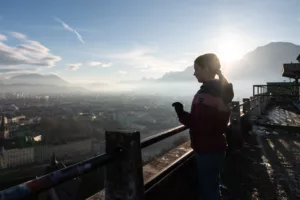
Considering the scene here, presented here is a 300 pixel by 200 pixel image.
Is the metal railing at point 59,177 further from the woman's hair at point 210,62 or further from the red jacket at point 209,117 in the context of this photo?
the woman's hair at point 210,62

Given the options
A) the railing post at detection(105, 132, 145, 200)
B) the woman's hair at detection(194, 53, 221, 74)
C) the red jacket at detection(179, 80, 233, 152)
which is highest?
the woman's hair at detection(194, 53, 221, 74)

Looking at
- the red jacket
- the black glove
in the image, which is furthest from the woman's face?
the black glove

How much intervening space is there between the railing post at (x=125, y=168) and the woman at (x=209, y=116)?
2.18 ft

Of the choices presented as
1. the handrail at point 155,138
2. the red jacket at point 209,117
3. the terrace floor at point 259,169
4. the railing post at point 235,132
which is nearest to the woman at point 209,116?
the red jacket at point 209,117

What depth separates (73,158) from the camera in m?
69.3

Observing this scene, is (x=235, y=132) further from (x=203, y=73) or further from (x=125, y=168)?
(x=125, y=168)

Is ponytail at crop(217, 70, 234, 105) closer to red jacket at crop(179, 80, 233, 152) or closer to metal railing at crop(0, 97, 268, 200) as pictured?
red jacket at crop(179, 80, 233, 152)

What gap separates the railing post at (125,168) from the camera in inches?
82.7

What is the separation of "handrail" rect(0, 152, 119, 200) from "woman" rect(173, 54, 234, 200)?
3.59 feet

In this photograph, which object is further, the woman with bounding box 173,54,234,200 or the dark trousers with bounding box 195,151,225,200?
the dark trousers with bounding box 195,151,225,200

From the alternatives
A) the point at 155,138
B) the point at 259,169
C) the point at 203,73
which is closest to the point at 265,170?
the point at 259,169

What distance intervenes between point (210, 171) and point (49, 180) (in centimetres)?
189

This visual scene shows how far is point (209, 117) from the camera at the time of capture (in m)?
2.29

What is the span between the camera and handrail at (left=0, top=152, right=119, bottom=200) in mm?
1155
